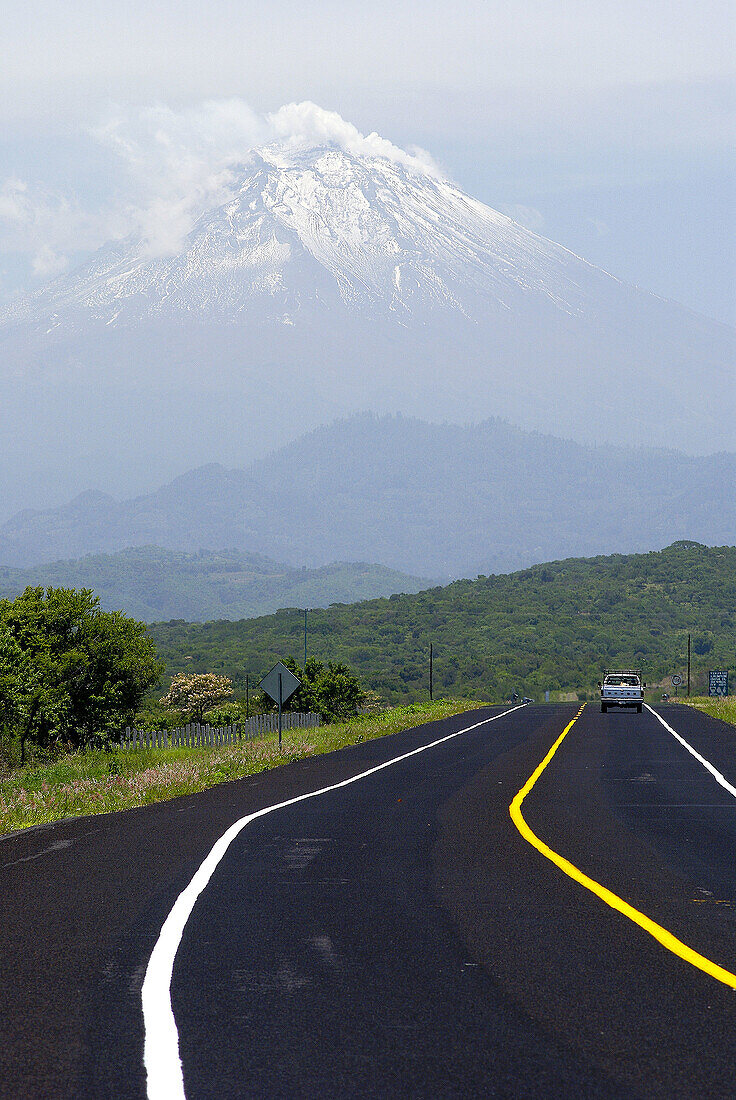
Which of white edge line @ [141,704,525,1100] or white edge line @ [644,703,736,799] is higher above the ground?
white edge line @ [141,704,525,1100]

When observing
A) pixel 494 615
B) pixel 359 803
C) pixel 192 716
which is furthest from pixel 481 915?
pixel 494 615

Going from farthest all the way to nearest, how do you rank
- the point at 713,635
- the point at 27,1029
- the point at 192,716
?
1. the point at 713,635
2. the point at 192,716
3. the point at 27,1029

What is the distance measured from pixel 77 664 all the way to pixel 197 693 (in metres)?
46.4

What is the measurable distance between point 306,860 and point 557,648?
16015 cm

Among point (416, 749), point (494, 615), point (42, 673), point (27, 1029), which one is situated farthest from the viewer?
point (494, 615)

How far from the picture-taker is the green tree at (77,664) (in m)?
47.1

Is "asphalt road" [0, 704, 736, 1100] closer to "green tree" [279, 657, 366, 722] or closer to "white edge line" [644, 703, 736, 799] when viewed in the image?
"white edge line" [644, 703, 736, 799]

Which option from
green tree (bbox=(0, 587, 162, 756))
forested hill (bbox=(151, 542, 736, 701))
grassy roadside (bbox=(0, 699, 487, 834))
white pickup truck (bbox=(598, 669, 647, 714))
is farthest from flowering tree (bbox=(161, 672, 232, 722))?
grassy roadside (bbox=(0, 699, 487, 834))

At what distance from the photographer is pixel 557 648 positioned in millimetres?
169500

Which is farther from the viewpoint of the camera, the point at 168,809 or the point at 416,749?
the point at 416,749

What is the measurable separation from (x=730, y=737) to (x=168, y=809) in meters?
23.2

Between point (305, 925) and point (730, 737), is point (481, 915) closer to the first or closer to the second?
point (305, 925)

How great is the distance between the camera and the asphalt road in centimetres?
563

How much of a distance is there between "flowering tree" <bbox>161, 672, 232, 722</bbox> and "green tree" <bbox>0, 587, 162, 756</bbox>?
41.6 meters
